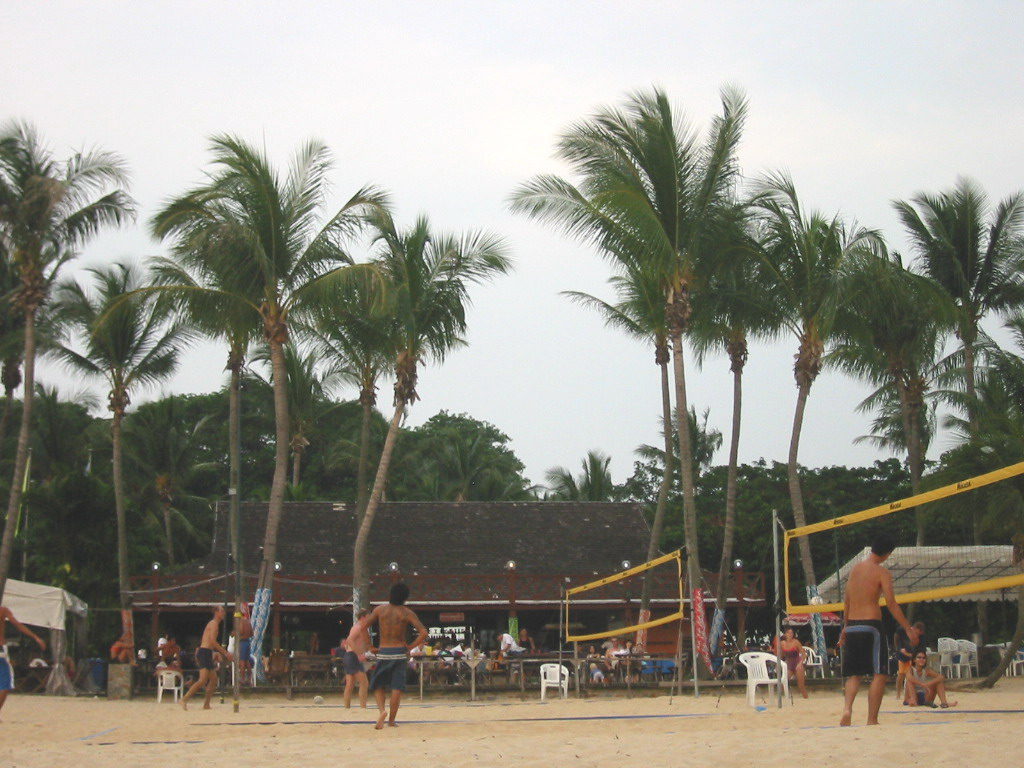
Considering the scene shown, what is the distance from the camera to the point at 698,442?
150 ft

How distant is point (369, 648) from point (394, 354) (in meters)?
9.93

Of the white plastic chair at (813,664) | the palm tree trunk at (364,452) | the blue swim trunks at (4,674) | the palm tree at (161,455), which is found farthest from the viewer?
the palm tree at (161,455)

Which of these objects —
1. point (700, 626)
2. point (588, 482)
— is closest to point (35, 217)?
point (700, 626)

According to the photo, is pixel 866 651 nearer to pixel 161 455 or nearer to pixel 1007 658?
pixel 1007 658

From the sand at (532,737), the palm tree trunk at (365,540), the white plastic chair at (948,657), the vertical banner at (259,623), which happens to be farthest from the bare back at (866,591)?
the palm tree trunk at (365,540)

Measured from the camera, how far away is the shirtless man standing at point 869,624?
838cm

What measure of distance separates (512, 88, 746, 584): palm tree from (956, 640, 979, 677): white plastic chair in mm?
5478

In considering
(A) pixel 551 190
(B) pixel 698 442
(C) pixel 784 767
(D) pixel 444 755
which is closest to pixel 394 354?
(A) pixel 551 190

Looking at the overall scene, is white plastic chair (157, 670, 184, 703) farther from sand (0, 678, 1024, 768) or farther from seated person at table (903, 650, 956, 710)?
seated person at table (903, 650, 956, 710)

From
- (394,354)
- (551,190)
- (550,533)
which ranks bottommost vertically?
(550,533)

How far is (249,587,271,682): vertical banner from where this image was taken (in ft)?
67.2

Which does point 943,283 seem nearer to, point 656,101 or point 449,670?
point 656,101

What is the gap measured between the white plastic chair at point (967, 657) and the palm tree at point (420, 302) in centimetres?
1088

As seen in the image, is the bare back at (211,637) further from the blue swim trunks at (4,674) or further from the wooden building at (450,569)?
the wooden building at (450,569)
